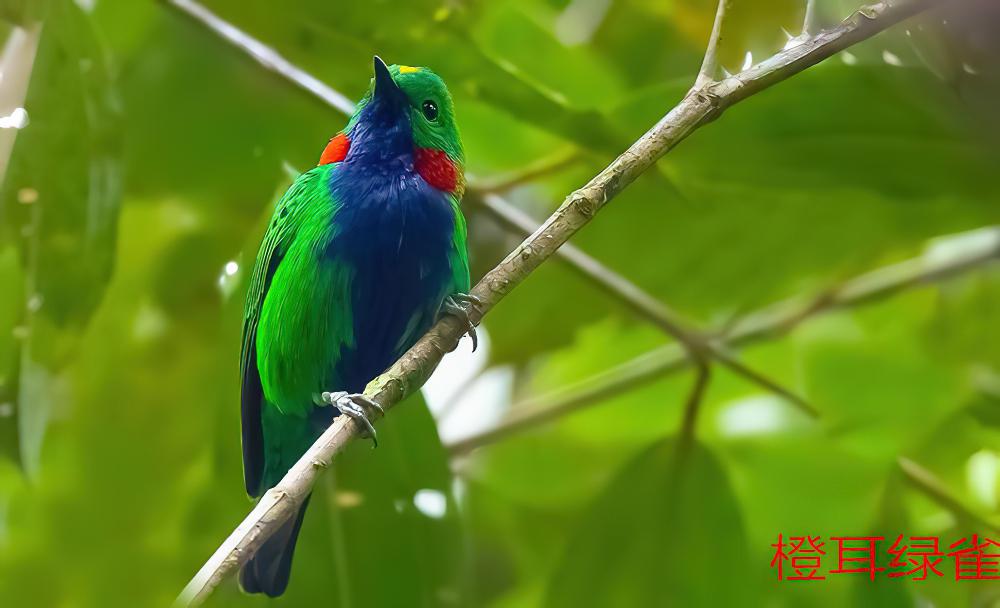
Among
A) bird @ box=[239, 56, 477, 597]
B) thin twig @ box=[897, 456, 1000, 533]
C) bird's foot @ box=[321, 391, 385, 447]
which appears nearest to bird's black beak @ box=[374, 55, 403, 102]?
bird @ box=[239, 56, 477, 597]

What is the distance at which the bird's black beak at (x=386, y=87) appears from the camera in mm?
2298

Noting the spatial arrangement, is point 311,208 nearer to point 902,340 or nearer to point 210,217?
point 210,217

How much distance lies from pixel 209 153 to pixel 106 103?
17.6 inches

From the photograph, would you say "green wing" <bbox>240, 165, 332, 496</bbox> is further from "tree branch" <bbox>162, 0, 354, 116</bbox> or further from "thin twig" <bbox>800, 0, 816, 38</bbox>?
"thin twig" <bbox>800, 0, 816, 38</bbox>

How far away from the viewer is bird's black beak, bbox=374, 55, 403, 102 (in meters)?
2.30

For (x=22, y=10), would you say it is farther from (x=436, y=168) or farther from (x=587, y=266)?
(x=587, y=266)

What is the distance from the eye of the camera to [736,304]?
3.64m

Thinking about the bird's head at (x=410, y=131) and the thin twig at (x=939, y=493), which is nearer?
the bird's head at (x=410, y=131)

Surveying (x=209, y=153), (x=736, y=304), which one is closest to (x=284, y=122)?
(x=209, y=153)

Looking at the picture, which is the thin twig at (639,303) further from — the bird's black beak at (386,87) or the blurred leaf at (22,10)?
the blurred leaf at (22,10)

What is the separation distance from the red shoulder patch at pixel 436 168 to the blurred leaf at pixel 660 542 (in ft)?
3.95

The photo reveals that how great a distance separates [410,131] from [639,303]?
1.10 m

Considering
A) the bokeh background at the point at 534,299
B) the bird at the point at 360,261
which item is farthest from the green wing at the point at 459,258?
the bokeh background at the point at 534,299

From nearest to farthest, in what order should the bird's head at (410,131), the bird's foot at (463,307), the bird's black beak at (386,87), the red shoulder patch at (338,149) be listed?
the bird's foot at (463,307)
the bird's black beak at (386,87)
the bird's head at (410,131)
the red shoulder patch at (338,149)
